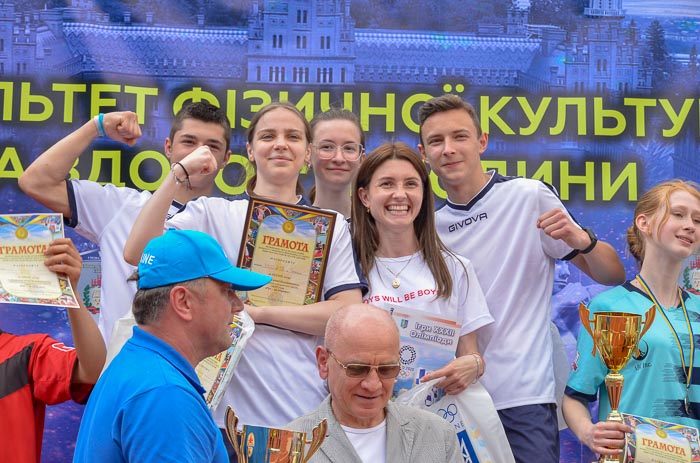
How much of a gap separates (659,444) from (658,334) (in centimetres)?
54

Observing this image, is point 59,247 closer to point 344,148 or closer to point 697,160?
point 344,148

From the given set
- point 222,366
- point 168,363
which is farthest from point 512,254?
point 168,363

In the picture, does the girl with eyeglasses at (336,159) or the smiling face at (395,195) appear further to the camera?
the girl with eyeglasses at (336,159)

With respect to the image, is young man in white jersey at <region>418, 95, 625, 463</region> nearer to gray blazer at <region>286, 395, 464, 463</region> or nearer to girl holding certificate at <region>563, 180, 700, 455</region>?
girl holding certificate at <region>563, 180, 700, 455</region>

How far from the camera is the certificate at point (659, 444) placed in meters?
2.84

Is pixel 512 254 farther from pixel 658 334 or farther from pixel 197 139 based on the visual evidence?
pixel 197 139

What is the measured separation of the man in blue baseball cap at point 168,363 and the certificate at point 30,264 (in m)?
1.07

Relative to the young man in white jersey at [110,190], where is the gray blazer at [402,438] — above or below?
below

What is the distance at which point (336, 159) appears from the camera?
368 centimetres

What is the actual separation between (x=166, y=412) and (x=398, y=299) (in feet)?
5.06

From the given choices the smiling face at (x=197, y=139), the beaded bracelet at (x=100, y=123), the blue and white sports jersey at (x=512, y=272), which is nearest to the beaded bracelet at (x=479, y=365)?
the blue and white sports jersey at (x=512, y=272)

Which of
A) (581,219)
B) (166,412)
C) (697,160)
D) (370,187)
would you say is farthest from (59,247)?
(697,160)

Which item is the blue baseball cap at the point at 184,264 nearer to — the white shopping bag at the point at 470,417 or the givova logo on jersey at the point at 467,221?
the white shopping bag at the point at 470,417

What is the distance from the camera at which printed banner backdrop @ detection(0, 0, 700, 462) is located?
14.2 ft
